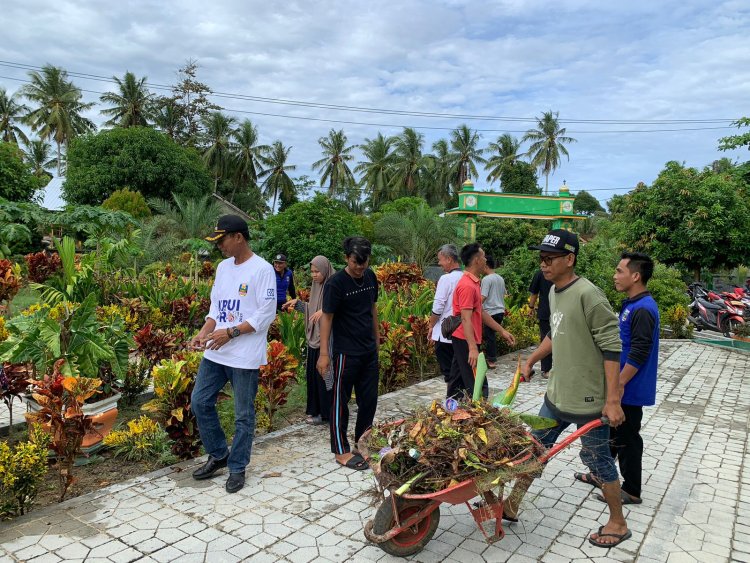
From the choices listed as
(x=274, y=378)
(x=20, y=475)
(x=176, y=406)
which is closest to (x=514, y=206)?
(x=274, y=378)

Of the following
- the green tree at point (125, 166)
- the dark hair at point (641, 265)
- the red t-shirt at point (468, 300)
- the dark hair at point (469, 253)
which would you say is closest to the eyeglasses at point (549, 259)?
the dark hair at point (641, 265)

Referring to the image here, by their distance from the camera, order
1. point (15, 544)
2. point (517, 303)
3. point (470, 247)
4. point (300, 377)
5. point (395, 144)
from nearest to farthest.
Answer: point (15, 544)
point (470, 247)
point (300, 377)
point (517, 303)
point (395, 144)

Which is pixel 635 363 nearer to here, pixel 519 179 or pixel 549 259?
pixel 549 259

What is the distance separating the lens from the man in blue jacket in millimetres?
3477

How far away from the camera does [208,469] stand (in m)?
4.00

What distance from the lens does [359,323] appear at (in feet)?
14.0

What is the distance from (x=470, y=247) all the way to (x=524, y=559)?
2790 mm

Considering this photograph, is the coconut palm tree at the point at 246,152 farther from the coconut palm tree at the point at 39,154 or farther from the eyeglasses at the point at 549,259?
the eyeglasses at the point at 549,259

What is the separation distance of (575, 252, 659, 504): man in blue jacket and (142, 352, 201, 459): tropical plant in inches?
125

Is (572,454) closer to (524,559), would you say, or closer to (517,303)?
(524,559)

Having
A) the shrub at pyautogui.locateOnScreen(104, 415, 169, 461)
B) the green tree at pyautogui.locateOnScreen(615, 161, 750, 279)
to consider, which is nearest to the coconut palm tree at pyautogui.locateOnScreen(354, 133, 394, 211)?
the green tree at pyautogui.locateOnScreen(615, 161, 750, 279)

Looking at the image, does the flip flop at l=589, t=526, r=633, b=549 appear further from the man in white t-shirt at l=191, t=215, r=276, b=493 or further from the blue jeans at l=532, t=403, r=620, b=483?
the man in white t-shirt at l=191, t=215, r=276, b=493

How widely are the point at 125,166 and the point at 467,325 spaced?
24423 mm

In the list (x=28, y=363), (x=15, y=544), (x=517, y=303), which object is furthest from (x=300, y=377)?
(x=517, y=303)
